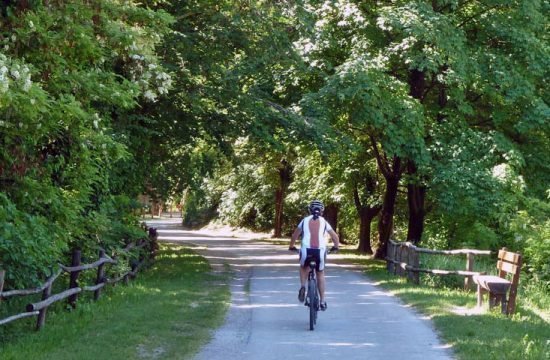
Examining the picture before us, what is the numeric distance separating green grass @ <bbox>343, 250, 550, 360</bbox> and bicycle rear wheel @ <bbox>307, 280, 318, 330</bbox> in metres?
1.85

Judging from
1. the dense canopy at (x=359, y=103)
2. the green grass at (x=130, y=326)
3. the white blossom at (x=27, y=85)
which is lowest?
the green grass at (x=130, y=326)

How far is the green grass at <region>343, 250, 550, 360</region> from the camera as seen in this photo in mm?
9852

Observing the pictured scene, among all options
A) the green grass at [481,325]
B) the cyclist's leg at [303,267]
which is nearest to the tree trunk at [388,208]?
the green grass at [481,325]

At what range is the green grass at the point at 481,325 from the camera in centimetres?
985

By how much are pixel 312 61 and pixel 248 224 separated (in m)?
35.4

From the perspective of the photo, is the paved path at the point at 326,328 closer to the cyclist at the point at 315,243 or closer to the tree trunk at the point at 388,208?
the cyclist at the point at 315,243

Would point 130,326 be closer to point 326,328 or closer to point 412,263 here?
point 326,328

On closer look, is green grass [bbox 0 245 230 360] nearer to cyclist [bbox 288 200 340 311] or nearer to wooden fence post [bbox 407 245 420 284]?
cyclist [bbox 288 200 340 311]

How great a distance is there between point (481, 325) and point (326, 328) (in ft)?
7.47

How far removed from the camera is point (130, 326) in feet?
37.8

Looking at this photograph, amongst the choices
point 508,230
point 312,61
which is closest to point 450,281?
point 508,230

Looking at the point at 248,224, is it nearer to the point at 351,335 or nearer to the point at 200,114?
the point at 200,114

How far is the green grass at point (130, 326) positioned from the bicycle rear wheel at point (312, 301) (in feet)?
4.94

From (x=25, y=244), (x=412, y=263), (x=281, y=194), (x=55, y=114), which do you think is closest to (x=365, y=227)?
(x=281, y=194)
